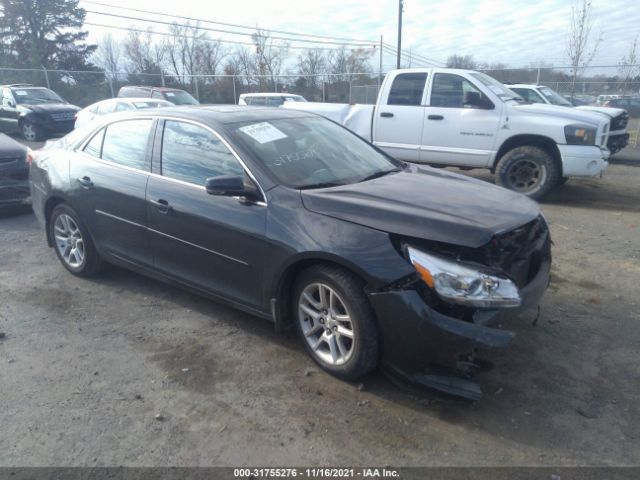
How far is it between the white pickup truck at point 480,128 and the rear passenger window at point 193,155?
558 centimetres

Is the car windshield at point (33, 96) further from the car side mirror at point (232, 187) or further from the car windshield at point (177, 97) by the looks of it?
the car side mirror at point (232, 187)

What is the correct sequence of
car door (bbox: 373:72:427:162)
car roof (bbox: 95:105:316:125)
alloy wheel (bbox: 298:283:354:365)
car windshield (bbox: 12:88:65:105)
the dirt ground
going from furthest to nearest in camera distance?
car windshield (bbox: 12:88:65:105)
car door (bbox: 373:72:427:162)
car roof (bbox: 95:105:316:125)
alloy wheel (bbox: 298:283:354:365)
the dirt ground

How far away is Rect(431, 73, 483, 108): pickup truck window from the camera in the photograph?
8297 millimetres

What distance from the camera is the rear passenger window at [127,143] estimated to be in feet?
13.8

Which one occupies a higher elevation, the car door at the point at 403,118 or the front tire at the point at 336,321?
the car door at the point at 403,118

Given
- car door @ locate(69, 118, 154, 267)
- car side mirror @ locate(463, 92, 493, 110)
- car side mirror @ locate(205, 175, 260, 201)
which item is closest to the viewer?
car side mirror @ locate(205, 175, 260, 201)

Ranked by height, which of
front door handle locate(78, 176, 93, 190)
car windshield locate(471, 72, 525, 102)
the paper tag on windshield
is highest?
car windshield locate(471, 72, 525, 102)

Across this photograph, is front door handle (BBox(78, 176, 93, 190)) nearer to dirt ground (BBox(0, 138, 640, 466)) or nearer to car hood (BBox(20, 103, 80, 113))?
dirt ground (BBox(0, 138, 640, 466))

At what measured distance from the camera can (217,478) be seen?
8.05 ft

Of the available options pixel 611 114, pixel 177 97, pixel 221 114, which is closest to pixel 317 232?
pixel 221 114

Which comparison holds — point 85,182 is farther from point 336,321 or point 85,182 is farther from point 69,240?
point 336,321

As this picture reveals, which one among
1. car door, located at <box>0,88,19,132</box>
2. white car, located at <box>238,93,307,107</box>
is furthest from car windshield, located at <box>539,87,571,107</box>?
car door, located at <box>0,88,19,132</box>

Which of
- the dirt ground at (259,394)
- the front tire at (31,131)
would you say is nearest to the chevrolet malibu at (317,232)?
the dirt ground at (259,394)

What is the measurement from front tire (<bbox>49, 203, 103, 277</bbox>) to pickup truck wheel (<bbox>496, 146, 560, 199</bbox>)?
6187 mm
